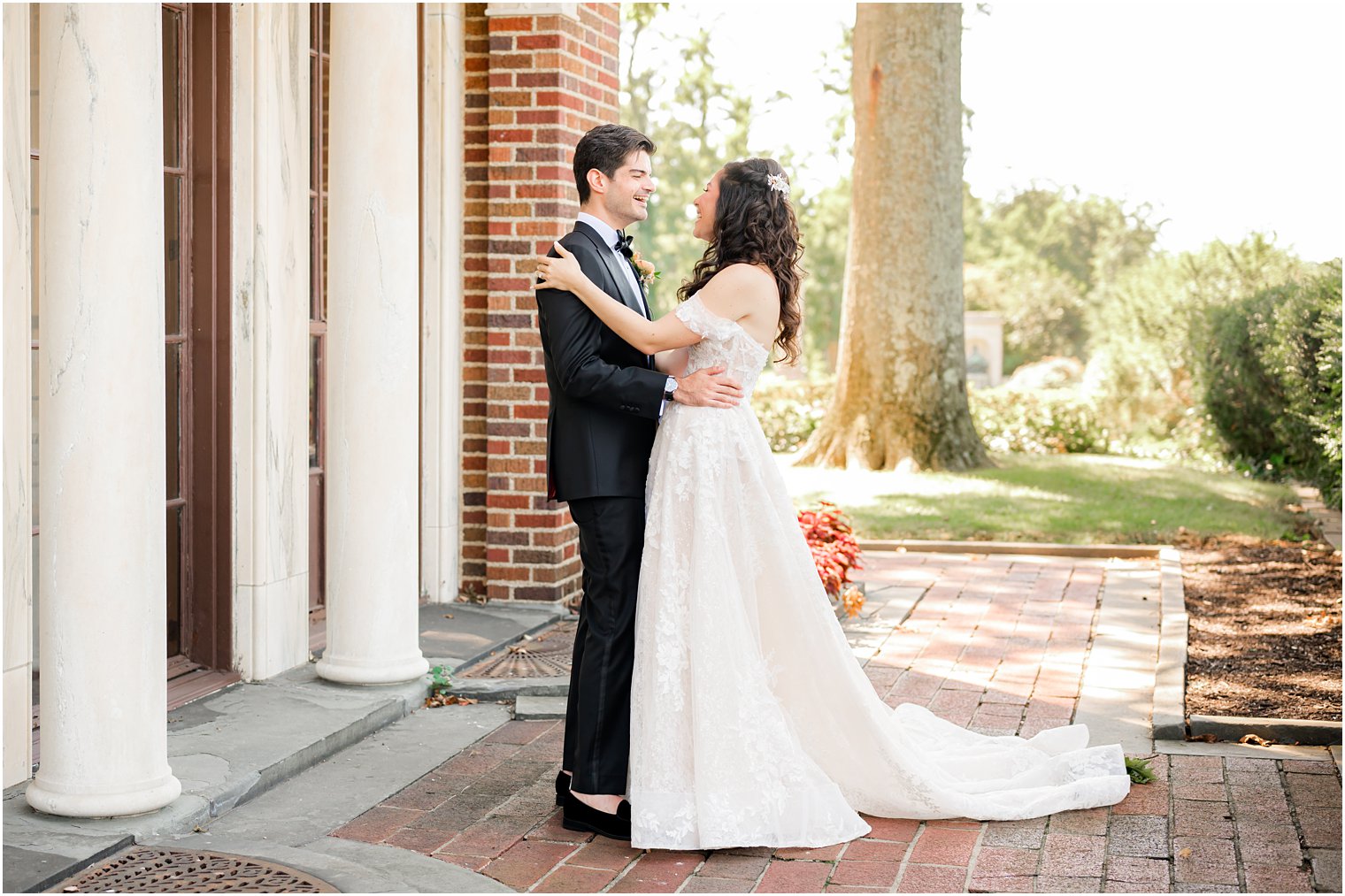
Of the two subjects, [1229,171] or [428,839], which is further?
[1229,171]

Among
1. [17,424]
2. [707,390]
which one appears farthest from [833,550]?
[17,424]

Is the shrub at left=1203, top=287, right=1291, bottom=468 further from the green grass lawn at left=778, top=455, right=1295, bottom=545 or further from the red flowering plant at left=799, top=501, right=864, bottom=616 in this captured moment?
the red flowering plant at left=799, top=501, right=864, bottom=616

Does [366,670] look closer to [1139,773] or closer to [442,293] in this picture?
[442,293]

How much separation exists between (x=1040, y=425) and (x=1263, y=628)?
418 inches

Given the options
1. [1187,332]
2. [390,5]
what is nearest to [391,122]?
[390,5]

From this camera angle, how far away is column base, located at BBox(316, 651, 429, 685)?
584 cm

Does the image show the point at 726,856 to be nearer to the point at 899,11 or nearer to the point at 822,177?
the point at 899,11

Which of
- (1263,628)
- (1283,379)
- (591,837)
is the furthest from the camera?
(1283,379)

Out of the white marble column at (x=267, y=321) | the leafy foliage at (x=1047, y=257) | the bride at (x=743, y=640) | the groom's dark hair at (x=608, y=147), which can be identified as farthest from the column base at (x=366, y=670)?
the leafy foliage at (x=1047, y=257)

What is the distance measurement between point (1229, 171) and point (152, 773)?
118 ft

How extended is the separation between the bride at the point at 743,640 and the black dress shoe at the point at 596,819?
13cm

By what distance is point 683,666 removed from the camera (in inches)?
169

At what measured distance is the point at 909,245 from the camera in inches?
575

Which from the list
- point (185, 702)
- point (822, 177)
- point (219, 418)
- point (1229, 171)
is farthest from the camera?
point (822, 177)
